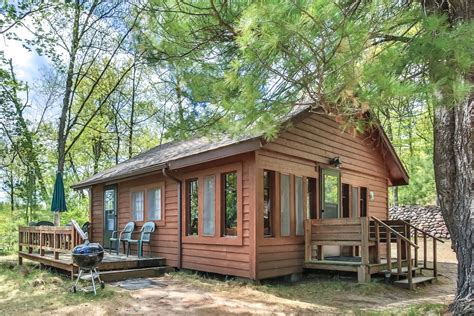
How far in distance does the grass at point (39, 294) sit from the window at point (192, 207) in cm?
238

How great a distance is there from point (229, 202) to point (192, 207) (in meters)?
1.13

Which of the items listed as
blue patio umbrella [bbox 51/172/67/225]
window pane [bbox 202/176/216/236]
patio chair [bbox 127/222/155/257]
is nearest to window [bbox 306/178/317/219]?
window pane [bbox 202/176/216/236]

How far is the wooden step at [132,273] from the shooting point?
25.5 feet

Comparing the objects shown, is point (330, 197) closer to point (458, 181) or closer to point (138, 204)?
point (458, 181)

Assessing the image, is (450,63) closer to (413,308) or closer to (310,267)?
(413,308)

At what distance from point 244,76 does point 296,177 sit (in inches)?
160

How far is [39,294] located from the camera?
6801 mm

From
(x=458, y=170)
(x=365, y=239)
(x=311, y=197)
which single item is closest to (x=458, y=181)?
(x=458, y=170)

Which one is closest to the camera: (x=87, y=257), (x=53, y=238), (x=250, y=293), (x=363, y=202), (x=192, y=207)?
(x=87, y=257)

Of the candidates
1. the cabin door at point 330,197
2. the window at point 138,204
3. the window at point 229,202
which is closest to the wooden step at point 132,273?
the window at point 229,202

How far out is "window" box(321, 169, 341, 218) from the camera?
9156 mm

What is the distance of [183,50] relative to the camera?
588cm

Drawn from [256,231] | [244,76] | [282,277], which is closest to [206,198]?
[256,231]

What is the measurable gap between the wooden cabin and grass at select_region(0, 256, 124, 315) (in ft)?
7.31
